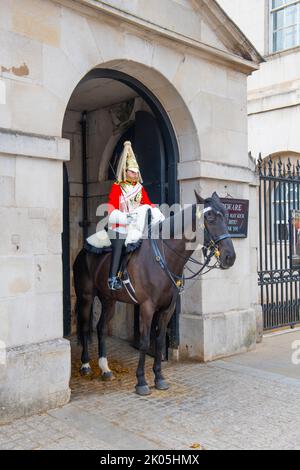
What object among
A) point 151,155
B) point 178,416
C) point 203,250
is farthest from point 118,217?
point 178,416

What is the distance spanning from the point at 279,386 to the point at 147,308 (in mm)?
1846

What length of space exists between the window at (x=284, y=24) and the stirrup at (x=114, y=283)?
10.9m

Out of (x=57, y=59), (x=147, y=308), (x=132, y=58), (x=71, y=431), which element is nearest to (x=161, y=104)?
(x=132, y=58)

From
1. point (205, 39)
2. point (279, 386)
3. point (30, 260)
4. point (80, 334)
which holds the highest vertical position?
point (205, 39)

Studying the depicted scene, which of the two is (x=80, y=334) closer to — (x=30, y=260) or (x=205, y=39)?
(x=30, y=260)

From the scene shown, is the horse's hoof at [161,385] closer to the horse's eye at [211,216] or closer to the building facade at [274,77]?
the horse's eye at [211,216]

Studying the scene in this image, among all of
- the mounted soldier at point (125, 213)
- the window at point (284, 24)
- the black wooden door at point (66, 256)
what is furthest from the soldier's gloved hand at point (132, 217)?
the window at point (284, 24)

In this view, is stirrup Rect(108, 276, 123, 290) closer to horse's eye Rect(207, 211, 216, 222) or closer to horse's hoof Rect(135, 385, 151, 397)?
horse's hoof Rect(135, 385, 151, 397)

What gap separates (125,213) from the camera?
5895 mm

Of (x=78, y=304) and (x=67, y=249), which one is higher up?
(x=67, y=249)

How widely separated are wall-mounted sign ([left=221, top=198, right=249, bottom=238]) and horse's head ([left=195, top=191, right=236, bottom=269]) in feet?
5.84

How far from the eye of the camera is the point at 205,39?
7.11 m

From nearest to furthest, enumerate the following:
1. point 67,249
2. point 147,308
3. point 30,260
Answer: point 30,260 → point 147,308 → point 67,249

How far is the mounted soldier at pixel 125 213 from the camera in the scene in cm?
577
